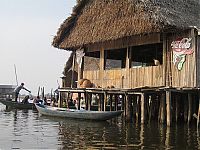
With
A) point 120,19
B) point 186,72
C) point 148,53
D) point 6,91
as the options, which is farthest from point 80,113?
point 6,91

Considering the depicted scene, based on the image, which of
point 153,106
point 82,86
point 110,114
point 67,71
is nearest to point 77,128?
point 110,114

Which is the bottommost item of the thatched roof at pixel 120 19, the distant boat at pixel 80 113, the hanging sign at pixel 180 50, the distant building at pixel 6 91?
the distant boat at pixel 80 113

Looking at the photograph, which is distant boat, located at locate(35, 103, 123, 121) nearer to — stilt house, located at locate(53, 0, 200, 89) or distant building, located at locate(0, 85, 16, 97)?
stilt house, located at locate(53, 0, 200, 89)

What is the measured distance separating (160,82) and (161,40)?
74.9 inches

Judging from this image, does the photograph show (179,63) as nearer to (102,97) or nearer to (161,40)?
(161,40)

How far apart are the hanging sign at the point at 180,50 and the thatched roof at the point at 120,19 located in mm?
651

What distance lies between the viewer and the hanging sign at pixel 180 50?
1627cm

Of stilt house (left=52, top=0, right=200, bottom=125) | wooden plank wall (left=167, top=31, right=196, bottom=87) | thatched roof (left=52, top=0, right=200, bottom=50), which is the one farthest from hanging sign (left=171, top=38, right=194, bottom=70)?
thatched roof (left=52, top=0, right=200, bottom=50)

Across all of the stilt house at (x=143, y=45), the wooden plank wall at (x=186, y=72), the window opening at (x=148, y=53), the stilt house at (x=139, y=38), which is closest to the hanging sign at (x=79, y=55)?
the stilt house at (x=143, y=45)

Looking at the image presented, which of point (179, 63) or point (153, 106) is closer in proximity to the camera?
point (179, 63)

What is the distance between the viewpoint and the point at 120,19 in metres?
Answer: 18.7

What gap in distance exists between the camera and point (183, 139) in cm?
1335

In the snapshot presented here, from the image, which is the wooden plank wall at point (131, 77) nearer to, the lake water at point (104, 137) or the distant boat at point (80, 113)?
the distant boat at point (80, 113)

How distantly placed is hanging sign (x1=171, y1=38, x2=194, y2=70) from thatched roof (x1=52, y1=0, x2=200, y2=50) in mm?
651
